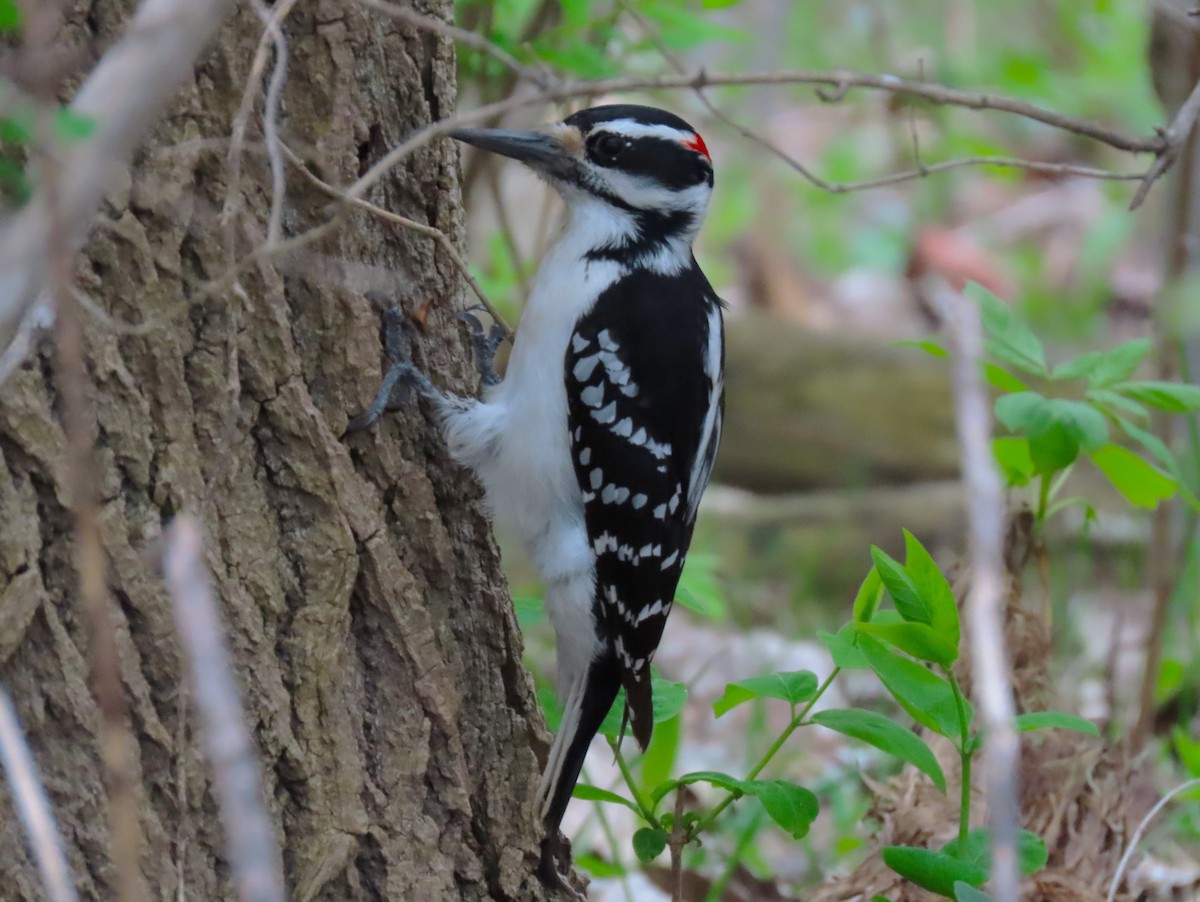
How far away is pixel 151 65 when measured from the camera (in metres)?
1.01

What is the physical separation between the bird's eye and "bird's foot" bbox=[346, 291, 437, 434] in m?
0.71

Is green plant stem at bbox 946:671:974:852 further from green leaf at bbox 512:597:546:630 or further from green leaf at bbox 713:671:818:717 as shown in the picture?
green leaf at bbox 512:597:546:630


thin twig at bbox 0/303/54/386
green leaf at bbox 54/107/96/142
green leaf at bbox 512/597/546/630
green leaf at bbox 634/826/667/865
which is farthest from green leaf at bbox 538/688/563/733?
green leaf at bbox 54/107/96/142

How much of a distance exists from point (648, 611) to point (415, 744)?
1.79 feet

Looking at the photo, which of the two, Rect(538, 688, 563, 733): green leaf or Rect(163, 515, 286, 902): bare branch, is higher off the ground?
Rect(538, 688, 563, 733): green leaf

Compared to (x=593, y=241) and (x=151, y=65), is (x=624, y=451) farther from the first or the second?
(x=151, y=65)

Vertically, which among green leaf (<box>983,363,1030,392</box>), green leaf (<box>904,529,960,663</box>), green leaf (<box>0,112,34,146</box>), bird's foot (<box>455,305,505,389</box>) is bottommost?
green leaf (<box>904,529,960,663</box>)

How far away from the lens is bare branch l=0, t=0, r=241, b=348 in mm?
984

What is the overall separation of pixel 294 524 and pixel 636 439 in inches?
31.0

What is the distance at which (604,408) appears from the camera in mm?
2527

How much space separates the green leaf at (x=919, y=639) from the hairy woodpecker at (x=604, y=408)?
52 centimetres

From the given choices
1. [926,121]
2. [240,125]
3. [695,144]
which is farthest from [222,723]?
[926,121]

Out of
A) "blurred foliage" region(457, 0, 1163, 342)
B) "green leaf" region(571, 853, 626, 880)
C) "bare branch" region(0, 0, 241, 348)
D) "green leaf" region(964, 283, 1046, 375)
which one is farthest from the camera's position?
"blurred foliage" region(457, 0, 1163, 342)

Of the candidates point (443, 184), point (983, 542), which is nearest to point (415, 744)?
point (443, 184)
